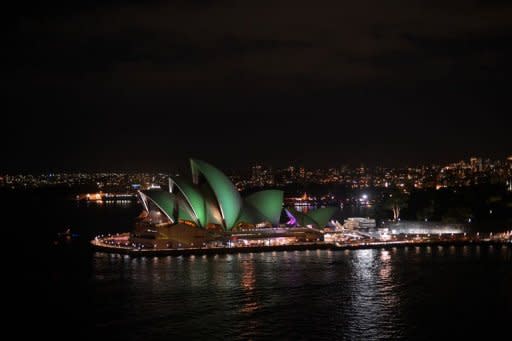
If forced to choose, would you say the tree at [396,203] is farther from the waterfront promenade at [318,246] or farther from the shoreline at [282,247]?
the shoreline at [282,247]

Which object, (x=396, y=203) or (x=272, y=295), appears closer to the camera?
(x=272, y=295)

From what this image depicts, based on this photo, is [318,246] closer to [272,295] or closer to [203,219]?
[203,219]

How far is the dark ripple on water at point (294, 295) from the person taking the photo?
22.4 meters

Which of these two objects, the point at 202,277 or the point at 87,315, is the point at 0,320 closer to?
the point at 87,315

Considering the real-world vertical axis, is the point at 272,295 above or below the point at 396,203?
below

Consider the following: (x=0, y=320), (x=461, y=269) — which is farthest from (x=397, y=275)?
(x=0, y=320)

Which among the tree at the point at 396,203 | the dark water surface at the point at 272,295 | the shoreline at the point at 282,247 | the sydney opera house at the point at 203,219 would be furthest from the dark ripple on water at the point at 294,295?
the tree at the point at 396,203

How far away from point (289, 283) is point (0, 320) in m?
11.9

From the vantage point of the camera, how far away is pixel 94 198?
500 feet

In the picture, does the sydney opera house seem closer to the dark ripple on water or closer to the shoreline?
the shoreline

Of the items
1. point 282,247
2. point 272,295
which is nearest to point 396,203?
point 282,247

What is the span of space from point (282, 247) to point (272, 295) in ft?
49.7

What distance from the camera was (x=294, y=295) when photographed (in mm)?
27203

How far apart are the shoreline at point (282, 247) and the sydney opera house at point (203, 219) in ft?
2.57
